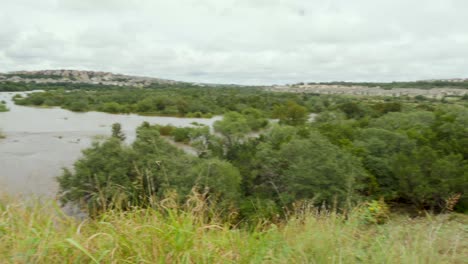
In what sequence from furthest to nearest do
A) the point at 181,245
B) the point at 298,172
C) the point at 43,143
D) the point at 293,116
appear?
the point at 293,116 → the point at 43,143 → the point at 298,172 → the point at 181,245

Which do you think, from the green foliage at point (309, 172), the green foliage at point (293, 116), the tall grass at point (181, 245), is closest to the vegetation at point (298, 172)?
the green foliage at point (309, 172)

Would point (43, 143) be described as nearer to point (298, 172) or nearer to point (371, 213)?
point (298, 172)

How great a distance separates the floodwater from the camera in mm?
15786

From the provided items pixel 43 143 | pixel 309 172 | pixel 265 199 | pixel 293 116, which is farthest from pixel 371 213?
pixel 293 116

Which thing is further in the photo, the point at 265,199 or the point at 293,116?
the point at 293,116

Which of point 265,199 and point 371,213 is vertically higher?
point 371,213

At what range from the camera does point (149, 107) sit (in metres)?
42.4

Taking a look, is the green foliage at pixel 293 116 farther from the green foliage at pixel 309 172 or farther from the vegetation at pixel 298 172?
the green foliage at pixel 309 172

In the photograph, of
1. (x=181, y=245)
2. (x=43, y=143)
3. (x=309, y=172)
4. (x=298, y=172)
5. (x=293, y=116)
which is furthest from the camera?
(x=293, y=116)

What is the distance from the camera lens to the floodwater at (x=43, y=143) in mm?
15786

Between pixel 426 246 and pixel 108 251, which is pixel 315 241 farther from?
pixel 108 251

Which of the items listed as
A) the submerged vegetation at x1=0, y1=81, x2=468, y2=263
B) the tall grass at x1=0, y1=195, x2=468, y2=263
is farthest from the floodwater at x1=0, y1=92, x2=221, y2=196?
the tall grass at x1=0, y1=195, x2=468, y2=263

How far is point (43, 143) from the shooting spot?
77.2 ft

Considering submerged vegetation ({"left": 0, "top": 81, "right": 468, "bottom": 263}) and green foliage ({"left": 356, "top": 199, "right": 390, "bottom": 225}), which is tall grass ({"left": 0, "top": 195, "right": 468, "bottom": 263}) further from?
green foliage ({"left": 356, "top": 199, "right": 390, "bottom": 225})
